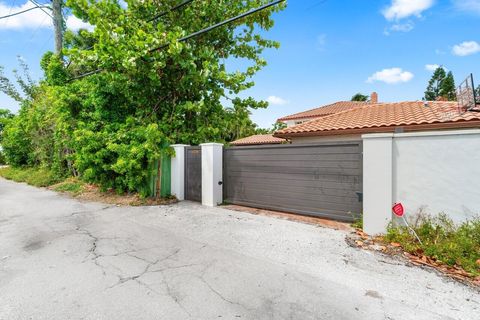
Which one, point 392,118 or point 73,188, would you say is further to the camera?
point 73,188

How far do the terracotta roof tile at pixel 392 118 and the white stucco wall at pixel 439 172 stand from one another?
12.4ft

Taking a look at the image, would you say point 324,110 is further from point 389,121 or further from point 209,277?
point 209,277

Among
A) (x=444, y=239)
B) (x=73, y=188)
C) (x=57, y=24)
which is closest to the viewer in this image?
(x=444, y=239)

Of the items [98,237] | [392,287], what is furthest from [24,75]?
[392,287]

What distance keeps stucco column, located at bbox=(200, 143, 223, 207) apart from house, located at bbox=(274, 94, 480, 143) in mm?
3924

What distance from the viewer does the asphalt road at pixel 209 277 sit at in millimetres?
2441

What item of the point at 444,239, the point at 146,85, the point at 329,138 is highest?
the point at 146,85

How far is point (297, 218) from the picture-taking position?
5.91 m

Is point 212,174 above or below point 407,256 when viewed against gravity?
above

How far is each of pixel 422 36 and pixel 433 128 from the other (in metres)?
6.07

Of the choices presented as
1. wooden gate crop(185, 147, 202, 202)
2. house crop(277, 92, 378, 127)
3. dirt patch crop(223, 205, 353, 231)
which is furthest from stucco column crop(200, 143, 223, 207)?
house crop(277, 92, 378, 127)

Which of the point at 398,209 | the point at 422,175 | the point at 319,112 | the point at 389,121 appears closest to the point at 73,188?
the point at 398,209

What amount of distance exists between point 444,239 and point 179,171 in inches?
272

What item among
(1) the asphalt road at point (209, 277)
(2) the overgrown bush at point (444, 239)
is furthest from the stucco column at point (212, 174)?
(2) the overgrown bush at point (444, 239)
